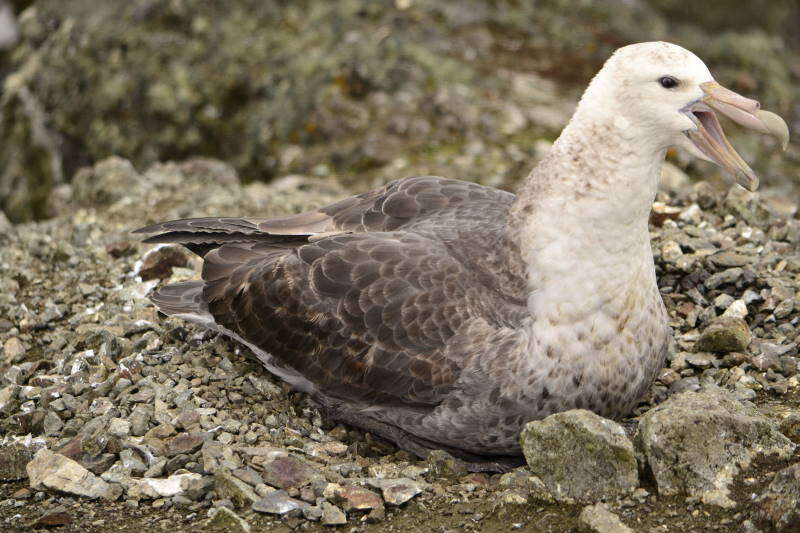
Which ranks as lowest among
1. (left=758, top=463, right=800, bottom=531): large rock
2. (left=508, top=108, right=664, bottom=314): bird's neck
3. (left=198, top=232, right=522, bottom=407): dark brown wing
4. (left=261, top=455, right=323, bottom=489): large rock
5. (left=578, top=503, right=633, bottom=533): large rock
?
(left=261, top=455, right=323, bottom=489): large rock

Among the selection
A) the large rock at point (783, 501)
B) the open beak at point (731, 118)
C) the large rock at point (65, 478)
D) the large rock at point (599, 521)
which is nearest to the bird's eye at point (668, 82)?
the open beak at point (731, 118)

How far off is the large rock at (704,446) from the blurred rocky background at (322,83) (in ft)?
15.5

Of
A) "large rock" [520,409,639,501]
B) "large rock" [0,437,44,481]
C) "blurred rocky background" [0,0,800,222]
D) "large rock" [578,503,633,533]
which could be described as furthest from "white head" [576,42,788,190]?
"blurred rocky background" [0,0,800,222]

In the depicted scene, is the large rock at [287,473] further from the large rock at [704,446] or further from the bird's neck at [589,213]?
the large rock at [704,446]

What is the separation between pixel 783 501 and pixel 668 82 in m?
1.76

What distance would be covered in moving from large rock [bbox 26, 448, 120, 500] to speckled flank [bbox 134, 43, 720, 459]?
109 cm

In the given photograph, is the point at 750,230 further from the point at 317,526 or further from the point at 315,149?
the point at 315,149

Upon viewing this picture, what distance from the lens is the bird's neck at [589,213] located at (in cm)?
447

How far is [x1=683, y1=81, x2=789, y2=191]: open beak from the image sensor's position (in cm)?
427

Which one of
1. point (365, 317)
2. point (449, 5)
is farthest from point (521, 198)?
point (449, 5)

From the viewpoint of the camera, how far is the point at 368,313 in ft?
16.1

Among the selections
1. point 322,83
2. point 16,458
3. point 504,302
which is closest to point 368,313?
point 504,302

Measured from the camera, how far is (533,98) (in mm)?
10273

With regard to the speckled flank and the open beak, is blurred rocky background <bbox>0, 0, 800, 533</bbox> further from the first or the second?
the open beak
